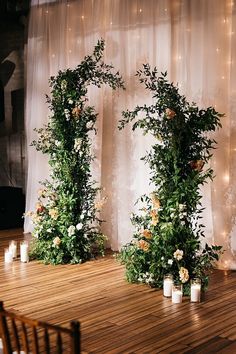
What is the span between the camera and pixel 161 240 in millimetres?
4195

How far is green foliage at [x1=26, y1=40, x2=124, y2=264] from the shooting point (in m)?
5.05

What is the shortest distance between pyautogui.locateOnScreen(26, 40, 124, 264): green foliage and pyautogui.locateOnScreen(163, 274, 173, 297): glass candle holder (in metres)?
1.31

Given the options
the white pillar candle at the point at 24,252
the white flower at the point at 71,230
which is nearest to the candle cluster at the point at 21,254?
the white pillar candle at the point at 24,252

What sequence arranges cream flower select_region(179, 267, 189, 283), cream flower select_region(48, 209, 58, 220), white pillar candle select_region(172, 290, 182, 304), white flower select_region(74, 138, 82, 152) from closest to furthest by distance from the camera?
white pillar candle select_region(172, 290, 182, 304), cream flower select_region(179, 267, 189, 283), white flower select_region(74, 138, 82, 152), cream flower select_region(48, 209, 58, 220)

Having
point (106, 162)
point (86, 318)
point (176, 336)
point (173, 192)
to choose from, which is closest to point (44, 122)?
point (106, 162)

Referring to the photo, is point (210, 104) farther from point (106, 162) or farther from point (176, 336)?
point (176, 336)

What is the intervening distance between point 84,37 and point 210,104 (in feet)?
6.47

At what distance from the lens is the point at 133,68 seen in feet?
17.9

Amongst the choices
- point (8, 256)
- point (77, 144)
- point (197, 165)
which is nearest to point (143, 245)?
point (197, 165)

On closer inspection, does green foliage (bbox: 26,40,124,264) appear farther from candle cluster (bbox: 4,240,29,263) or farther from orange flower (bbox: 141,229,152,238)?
orange flower (bbox: 141,229,152,238)

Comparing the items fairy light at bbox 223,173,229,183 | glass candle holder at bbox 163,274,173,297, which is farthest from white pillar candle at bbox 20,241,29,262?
fairy light at bbox 223,173,229,183

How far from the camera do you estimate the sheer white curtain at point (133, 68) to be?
479cm

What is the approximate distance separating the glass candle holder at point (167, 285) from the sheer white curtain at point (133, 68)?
105 cm

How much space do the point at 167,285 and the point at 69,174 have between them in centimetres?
163
